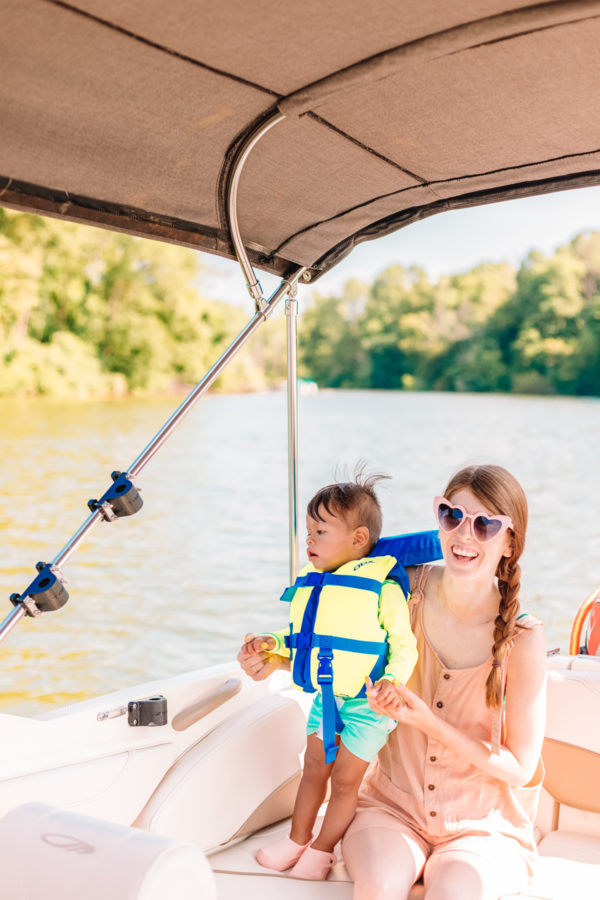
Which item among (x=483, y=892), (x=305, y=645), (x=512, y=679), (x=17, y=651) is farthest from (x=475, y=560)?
(x=17, y=651)

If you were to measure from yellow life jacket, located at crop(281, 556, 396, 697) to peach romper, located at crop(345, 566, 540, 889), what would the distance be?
0.38 feet

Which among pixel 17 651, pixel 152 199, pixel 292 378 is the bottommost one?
pixel 17 651

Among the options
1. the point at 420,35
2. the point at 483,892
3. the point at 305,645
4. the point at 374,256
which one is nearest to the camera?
the point at 420,35

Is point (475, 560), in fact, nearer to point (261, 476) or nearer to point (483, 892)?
point (483, 892)

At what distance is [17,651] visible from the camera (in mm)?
11086

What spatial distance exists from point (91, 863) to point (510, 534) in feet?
3.61

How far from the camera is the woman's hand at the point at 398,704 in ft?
5.93

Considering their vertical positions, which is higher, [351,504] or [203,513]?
[203,513]

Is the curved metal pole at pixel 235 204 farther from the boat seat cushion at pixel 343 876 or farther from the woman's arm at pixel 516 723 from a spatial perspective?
the boat seat cushion at pixel 343 876

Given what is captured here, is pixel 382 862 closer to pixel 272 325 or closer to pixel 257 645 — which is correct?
pixel 257 645

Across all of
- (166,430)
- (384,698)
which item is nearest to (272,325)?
(166,430)

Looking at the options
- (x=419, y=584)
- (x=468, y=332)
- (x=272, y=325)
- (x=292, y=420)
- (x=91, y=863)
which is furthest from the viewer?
(x=468, y=332)

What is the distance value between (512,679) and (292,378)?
3.38 feet

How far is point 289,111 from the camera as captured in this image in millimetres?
1814
